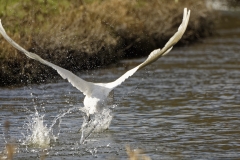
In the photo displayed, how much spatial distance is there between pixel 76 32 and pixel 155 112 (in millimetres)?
5411

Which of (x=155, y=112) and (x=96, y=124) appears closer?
(x=96, y=124)

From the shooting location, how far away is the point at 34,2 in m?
17.1

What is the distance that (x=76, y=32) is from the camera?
53.9 ft

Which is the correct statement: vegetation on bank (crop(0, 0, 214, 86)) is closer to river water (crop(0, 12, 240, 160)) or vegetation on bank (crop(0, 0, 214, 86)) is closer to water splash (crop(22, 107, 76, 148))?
river water (crop(0, 12, 240, 160))

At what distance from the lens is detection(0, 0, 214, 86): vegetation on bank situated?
566 inches

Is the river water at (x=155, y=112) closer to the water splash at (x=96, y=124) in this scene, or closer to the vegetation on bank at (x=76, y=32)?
the water splash at (x=96, y=124)

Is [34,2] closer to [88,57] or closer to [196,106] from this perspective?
[88,57]

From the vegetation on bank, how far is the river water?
0.40 metres

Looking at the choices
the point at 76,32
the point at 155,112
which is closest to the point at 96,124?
the point at 155,112

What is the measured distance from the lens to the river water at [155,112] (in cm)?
870

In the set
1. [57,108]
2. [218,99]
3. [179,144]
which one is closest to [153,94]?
[218,99]

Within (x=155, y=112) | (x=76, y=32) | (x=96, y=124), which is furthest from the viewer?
(x=76, y=32)

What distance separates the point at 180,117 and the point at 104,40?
20.6ft

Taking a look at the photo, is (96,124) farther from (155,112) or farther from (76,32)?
(76,32)
